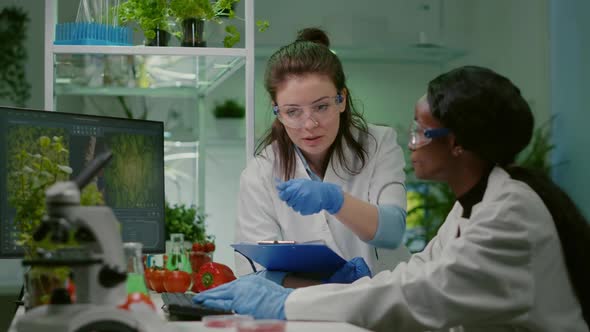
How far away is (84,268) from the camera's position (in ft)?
4.86

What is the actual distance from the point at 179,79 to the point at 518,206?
77.0 inches

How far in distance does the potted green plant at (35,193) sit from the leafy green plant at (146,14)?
730 mm

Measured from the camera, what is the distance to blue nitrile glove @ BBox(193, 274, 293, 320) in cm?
198

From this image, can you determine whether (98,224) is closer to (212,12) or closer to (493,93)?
(493,93)

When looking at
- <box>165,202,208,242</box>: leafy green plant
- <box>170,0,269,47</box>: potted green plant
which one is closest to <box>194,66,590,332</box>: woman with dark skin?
<box>165,202,208,242</box>: leafy green plant

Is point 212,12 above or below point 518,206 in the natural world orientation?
above

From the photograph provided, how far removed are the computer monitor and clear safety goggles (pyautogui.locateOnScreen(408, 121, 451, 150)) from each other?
101cm

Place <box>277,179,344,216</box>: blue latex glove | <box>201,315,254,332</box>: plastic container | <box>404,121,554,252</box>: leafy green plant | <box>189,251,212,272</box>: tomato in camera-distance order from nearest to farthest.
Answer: <box>201,315,254,332</box>: plastic container
<box>277,179,344,216</box>: blue latex glove
<box>189,251,212,272</box>: tomato
<box>404,121,554,252</box>: leafy green plant

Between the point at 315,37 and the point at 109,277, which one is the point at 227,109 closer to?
the point at 315,37

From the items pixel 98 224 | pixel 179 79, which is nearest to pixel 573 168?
pixel 179 79

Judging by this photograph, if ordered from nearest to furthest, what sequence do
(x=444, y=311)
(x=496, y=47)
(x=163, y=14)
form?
1. (x=444, y=311)
2. (x=163, y=14)
3. (x=496, y=47)

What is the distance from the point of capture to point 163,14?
316cm

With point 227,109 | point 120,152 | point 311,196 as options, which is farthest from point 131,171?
point 227,109

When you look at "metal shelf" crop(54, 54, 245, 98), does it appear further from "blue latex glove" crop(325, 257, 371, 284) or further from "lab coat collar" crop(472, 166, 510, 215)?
"lab coat collar" crop(472, 166, 510, 215)
